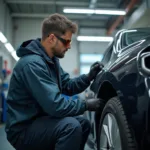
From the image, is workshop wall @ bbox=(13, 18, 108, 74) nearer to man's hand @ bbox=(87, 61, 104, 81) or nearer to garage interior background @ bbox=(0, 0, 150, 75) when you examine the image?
garage interior background @ bbox=(0, 0, 150, 75)

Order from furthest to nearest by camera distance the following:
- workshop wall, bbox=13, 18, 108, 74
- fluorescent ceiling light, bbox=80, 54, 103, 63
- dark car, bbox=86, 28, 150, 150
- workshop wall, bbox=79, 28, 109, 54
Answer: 1. workshop wall, bbox=79, 28, 109, 54
2. fluorescent ceiling light, bbox=80, 54, 103, 63
3. workshop wall, bbox=13, 18, 108, 74
4. dark car, bbox=86, 28, 150, 150

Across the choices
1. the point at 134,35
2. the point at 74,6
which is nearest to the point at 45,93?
the point at 134,35

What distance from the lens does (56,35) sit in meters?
1.65

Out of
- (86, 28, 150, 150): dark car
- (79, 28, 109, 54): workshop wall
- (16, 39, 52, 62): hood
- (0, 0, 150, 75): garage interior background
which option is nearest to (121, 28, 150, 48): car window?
(86, 28, 150, 150): dark car

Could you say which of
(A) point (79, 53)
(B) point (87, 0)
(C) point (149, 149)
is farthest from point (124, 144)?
(A) point (79, 53)

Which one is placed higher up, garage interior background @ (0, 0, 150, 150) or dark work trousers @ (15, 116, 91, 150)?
garage interior background @ (0, 0, 150, 150)

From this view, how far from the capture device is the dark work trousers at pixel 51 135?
4.55 feet

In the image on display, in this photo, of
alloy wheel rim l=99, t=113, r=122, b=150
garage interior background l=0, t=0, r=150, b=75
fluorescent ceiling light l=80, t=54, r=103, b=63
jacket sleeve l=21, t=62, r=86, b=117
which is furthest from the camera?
fluorescent ceiling light l=80, t=54, r=103, b=63

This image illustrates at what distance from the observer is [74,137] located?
1.40 m

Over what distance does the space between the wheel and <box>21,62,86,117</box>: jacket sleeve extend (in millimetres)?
213

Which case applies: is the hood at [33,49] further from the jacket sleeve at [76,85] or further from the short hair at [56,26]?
the jacket sleeve at [76,85]

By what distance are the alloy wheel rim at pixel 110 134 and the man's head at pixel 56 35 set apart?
2.17 feet

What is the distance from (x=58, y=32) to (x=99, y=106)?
680 mm

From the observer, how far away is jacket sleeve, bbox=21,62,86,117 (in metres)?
1.37
